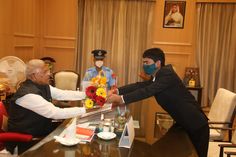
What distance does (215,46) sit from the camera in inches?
208

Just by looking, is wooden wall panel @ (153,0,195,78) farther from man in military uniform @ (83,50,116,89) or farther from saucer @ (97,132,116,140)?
saucer @ (97,132,116,140)

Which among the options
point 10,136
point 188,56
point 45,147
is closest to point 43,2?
point 188,56

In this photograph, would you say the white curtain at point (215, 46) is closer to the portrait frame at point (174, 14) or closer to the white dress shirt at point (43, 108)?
the portrait frame at point (174, 14)

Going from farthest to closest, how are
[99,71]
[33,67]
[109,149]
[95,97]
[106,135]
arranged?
1. [99,71]
2. [33,67]
3. [95,97]
4. [106,135]
5. [109,149]

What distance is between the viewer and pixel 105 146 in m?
1.87

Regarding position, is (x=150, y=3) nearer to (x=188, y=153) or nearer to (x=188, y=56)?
(x=188, y=56)

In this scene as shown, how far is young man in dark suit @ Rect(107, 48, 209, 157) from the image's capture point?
245 centimetres

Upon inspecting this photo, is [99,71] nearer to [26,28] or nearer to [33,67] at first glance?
[26,28]

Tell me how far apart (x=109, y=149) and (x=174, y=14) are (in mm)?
3995

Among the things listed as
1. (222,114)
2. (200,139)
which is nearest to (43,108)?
(200,139)

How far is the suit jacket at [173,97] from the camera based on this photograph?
8.04 ft

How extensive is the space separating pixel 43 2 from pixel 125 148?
173 inches

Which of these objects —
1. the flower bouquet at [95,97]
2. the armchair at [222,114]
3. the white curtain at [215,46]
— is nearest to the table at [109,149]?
the flower bouquet at [95,97]

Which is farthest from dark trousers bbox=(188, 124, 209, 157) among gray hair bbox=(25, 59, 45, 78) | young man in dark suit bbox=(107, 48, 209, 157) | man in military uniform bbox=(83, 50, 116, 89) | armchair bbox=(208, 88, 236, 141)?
man in military uniform bbox=(83, 50, 116, 89)
